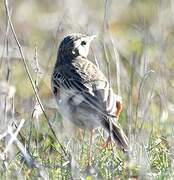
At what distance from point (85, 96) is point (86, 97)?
4 centimetres

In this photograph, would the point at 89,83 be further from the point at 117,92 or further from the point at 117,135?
the point at 117,92

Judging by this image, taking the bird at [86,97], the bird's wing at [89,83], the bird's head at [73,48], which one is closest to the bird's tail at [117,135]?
the bird at [86,97]

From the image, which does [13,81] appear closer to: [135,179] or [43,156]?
[43,156]

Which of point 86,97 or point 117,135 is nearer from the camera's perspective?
point 117,135

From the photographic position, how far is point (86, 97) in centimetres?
805

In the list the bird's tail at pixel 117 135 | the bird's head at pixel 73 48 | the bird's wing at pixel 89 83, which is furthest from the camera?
the bird's head at pixel 73 48

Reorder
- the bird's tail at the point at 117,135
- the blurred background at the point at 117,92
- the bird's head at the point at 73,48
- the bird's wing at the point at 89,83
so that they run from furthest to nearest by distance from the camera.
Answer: the bird's head at the point at 73,48
the bird's wing at the point at 89,83
the bird's tail at the point at 117,135
the blurred background at the point at 117,92

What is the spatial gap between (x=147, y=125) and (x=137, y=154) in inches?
59.0

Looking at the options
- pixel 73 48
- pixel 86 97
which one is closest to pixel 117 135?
pixel 86 97

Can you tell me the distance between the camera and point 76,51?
31.7 feet

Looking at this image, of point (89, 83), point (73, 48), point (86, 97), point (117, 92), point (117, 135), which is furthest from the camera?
point (117, 92)

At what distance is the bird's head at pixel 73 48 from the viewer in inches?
376

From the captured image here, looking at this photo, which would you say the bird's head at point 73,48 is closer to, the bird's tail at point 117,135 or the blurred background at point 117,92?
the blurred background at point 117,92

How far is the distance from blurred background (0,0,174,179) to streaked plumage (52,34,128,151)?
11 centimetres
